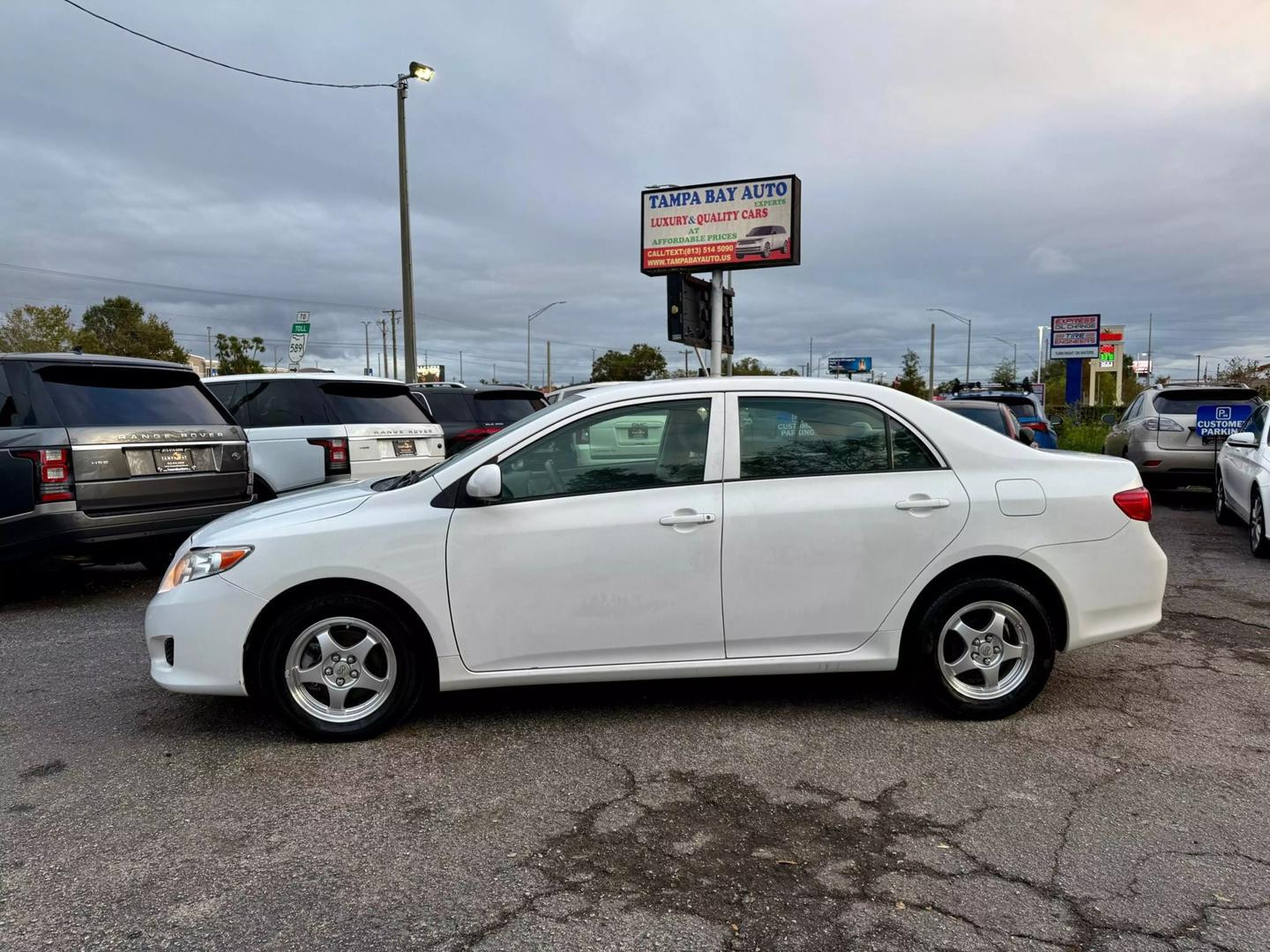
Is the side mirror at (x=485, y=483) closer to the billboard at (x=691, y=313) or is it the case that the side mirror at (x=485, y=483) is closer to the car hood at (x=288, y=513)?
the car hood at (x=288, y=513)

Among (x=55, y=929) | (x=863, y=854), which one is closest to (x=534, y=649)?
(x=863, y=854)

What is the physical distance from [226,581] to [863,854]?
2817 mm

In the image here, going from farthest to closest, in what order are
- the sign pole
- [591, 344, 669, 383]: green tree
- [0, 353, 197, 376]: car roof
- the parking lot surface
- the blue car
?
[591, 344, 669, 383]: green tree
the sign pole
the blue car
[0, 353, 197, 376]: car roof
the parking lot surface

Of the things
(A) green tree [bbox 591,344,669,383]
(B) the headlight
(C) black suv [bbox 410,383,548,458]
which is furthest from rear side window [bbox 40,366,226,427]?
(A) green tree [bbox 591,344,669,383]

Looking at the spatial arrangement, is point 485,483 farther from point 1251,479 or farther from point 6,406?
point 1251,479

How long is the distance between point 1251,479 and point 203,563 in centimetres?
924

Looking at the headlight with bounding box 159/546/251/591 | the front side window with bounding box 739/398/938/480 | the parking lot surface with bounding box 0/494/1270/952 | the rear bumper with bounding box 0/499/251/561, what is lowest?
the parking lot surface with bounding box 0/494/1270/952

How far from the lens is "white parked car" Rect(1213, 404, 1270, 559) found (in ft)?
28.1

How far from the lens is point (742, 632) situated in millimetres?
4219

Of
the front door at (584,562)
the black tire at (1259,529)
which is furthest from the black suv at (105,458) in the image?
the black tire at (1259,529)

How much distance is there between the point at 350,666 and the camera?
4109 mm

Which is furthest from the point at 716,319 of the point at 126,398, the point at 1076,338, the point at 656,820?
the point at 1076,338

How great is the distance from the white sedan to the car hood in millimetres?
27

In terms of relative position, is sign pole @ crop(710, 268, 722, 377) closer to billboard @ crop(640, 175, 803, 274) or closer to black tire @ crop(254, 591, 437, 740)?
billboard @ crop(640, 175, 803, 274)
